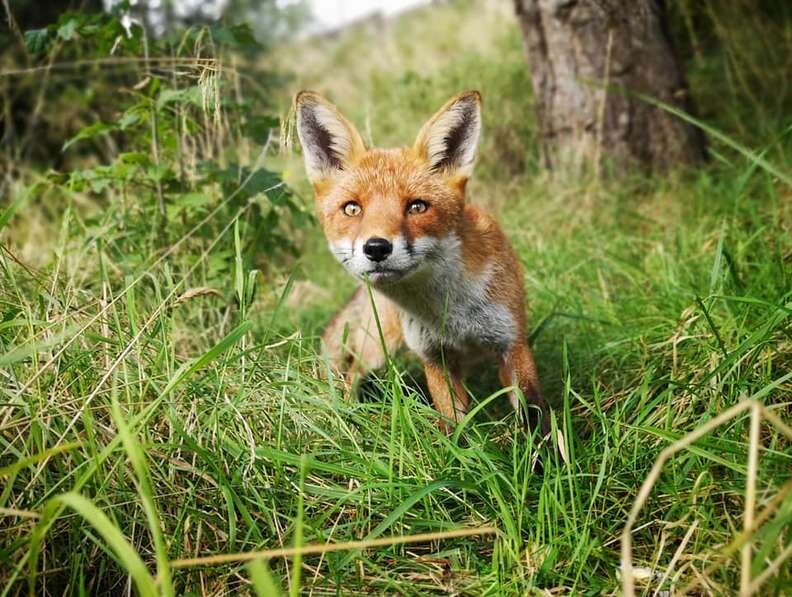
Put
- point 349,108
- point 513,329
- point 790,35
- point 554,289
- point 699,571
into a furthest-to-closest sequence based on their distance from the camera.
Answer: point 349,108, point 790,35, point 554,289, point 513,329, point 699,571

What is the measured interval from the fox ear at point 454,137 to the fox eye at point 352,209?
0.39 m

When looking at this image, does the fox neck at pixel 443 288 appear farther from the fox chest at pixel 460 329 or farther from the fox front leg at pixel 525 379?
the fox front leg at pixel 525 379

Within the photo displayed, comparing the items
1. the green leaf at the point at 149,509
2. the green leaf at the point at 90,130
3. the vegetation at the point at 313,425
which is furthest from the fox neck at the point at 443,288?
the green leaf at the point at 90,130

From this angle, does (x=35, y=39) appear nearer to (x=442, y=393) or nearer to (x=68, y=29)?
(x=68, y=29)

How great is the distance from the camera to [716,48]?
250 inches

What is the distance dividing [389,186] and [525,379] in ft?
3.05

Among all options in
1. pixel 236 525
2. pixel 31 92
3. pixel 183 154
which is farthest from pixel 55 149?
pixel 236 525

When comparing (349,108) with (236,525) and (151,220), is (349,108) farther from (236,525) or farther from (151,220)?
(236,525)

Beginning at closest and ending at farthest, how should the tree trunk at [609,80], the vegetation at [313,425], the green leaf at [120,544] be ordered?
the green leaf at [120,544] → the vegetation at [313,425] → the tree trunk at [609,80]

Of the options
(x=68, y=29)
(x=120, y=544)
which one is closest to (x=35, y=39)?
(x=68, y=29)

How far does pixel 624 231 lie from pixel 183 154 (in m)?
2.83

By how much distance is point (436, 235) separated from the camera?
8.35 feet

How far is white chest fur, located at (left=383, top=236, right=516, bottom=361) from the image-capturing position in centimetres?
266

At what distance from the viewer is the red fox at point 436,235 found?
2553 mm
